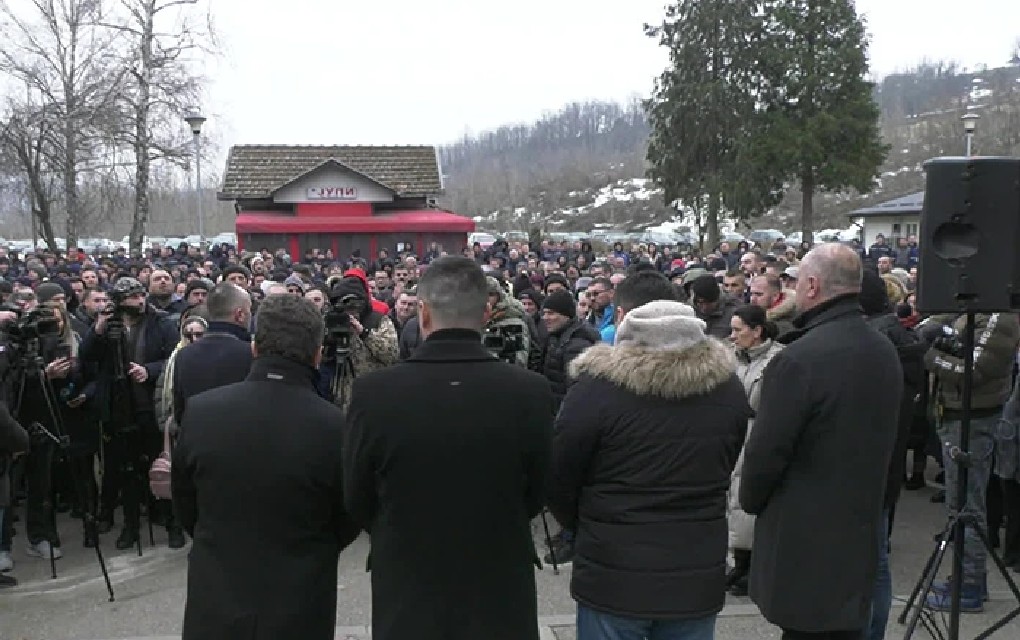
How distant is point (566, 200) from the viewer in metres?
105

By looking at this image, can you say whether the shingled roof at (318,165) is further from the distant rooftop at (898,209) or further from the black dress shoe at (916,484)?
the black dress shoe at (916,484)

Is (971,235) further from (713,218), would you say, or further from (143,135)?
(713,218)

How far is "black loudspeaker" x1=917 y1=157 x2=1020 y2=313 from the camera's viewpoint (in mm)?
3879

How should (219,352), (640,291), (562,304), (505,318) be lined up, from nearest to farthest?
1. (640,291)
2. (219,352)
3. (562,304)
4. (505,318)

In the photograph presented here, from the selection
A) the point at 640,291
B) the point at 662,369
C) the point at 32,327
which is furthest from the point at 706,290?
the point at 32,327

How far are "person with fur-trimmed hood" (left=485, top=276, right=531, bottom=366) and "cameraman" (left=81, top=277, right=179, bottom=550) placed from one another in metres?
2.47

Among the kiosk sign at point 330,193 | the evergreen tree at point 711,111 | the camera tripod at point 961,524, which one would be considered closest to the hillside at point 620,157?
the evergreen tree at point 711,111

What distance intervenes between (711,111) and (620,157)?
91131 mm

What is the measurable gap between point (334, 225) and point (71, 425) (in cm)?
2512

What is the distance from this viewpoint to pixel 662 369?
9.20ft

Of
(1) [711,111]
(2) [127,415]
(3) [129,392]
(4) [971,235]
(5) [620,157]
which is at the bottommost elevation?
(2) [127,415]

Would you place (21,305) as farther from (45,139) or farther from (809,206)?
(809,206)

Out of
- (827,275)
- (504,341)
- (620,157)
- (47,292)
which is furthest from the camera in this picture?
(620,157)

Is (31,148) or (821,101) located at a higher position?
(821,101)
